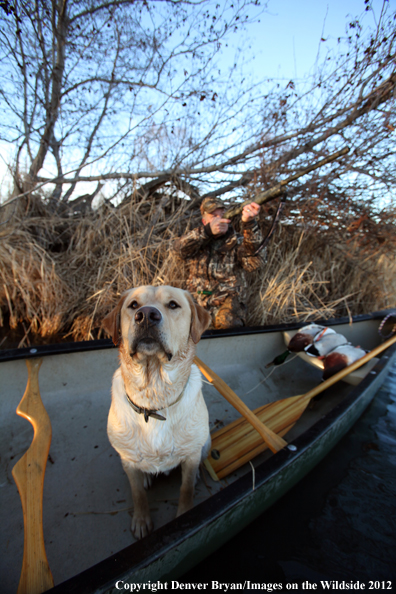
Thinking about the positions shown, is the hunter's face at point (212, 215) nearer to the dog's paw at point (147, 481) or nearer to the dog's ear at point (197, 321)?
the dog's ear at point (197, 321)

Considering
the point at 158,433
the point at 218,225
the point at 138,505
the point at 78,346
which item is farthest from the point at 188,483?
the point at 218,225

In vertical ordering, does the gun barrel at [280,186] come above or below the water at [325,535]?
above

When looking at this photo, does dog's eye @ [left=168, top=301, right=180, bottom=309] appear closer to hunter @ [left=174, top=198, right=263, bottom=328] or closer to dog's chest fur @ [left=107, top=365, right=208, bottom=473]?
dog's chest fur @ [left=107, top=365, right=208, bottom=473]

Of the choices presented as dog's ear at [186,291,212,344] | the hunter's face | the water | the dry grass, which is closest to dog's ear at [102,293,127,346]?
dog's ear at [186,291,212,344]

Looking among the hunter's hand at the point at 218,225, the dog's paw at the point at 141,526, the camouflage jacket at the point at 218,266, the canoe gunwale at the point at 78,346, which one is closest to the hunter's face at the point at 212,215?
the hunter's hand at the point at 218,225

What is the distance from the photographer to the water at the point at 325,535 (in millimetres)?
1522

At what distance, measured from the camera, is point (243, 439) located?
7.13 feet

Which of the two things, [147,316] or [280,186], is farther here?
[280,186]

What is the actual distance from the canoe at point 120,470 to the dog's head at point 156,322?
2.48 ft

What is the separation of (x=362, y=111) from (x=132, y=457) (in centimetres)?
620

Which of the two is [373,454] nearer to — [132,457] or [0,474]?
[132,457]

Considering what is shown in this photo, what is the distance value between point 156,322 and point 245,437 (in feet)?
4.59

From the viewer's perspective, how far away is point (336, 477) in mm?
2154

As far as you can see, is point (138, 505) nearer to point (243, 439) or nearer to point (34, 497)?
point (34, 497)
